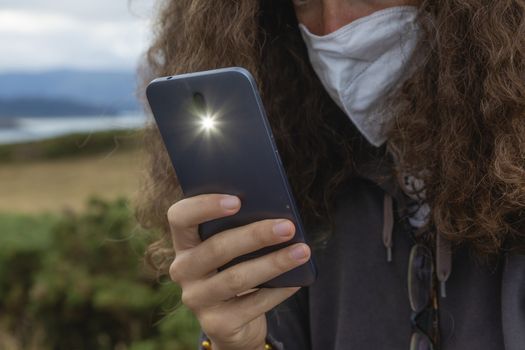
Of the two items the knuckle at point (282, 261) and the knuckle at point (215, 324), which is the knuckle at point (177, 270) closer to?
the knuckle at point (215, 324)

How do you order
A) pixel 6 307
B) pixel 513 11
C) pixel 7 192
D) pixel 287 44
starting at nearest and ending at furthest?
pixel 513 11 → pixel 287 44 → pixel 6 307 → pixel 7 192

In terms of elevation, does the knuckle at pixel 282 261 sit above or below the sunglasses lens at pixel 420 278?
above

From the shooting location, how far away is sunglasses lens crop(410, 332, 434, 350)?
5.96 feet

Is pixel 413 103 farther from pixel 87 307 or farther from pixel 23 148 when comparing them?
pixel 23 148

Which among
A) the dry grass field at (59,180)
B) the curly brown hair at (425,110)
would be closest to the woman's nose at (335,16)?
the curly brown hair at (425,110)

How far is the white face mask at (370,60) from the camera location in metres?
1.81

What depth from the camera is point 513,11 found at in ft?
5.62

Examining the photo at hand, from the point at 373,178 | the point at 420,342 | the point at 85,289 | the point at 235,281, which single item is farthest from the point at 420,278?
the point at 85,289

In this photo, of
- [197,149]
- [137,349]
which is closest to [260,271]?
[197,149]

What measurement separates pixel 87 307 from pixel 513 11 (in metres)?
3.02

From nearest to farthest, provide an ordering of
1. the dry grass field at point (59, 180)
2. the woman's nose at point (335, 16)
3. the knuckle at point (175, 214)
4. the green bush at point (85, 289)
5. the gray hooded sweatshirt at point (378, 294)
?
the knuckle at point (175, 214) → the gray hooded sweatshirt at point (378, 294) → the woman's nose at point (335, 16) → the green bush at point (85, 289) → the dry grass field at point (59, 180)

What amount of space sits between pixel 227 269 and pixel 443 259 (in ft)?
1.80

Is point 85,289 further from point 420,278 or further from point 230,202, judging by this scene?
point 230,202

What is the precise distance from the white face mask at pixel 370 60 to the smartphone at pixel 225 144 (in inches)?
17.0
